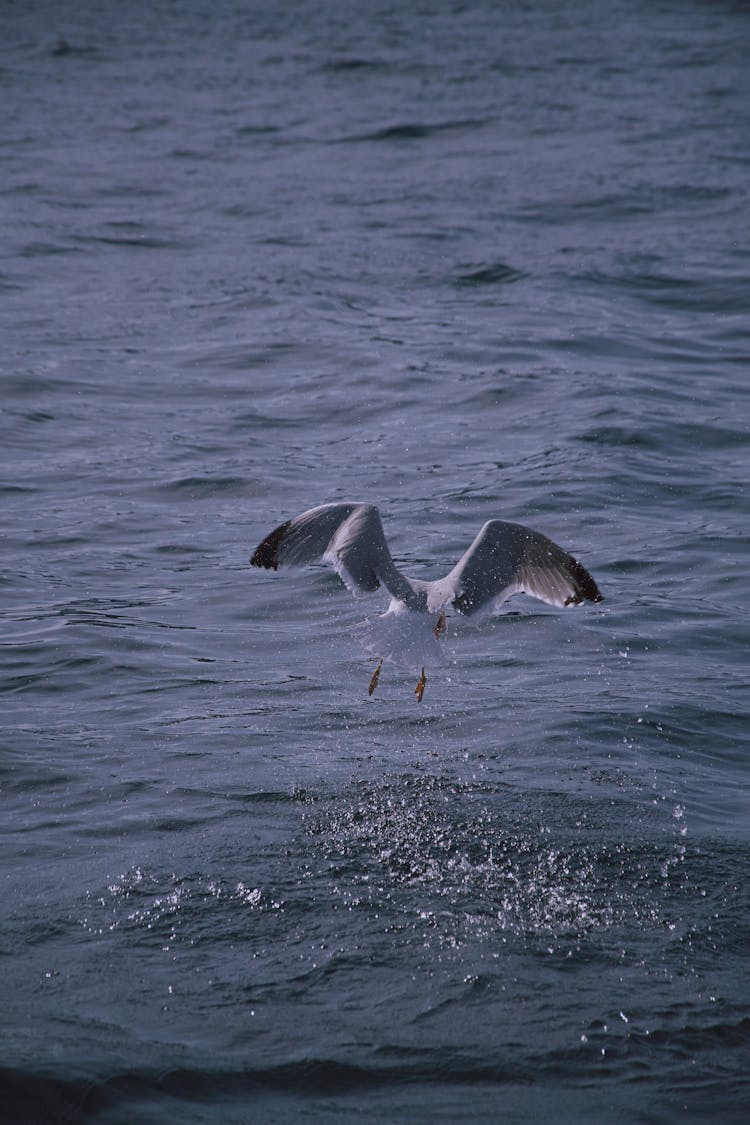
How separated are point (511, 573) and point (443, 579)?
0.34 metres

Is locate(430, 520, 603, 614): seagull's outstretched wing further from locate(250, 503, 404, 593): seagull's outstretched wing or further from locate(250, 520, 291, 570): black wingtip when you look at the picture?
locate(250, 520, 291, 570): black wingtip

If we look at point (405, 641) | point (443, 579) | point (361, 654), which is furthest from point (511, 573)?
point (361, 654)

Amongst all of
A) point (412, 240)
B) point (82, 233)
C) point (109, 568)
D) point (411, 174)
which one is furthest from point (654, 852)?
point (411, 174)

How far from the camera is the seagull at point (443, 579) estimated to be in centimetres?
736

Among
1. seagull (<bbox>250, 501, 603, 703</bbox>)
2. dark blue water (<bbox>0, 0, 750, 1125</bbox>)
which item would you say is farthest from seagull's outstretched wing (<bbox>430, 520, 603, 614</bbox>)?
dark blue water (<bbox>0, 0, 750, 1125</bbox>)

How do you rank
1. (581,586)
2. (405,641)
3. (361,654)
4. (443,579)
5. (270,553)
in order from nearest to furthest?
(405,641), (581,586), (443,579), (270,553), (361,654)

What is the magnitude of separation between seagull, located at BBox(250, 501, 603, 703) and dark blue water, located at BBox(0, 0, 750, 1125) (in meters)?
0.73

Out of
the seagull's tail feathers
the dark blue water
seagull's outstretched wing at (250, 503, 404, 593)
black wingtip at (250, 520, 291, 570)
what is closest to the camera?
the dark blue water

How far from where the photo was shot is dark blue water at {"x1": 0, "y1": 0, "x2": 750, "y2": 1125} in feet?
17.3

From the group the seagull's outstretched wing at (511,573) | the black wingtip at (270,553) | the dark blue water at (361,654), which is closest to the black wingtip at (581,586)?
the seagull's outstretched wing at (511,573)

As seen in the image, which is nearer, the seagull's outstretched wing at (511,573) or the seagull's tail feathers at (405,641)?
the seagull's tail feathers at (405,641)

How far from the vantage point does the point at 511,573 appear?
299 inches

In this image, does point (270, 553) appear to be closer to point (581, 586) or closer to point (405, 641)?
point (405, 641)

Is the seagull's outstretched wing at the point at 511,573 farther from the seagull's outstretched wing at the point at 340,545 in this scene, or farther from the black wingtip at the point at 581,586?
the seagull's outstretched wing at the point at 340,545
